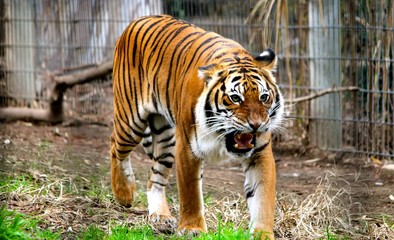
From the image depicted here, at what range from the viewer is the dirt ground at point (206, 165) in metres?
7.14

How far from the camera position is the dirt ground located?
23.4 feet

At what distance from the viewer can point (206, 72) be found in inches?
209

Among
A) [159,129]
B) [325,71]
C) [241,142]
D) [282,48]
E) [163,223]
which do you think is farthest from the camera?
[282,48]

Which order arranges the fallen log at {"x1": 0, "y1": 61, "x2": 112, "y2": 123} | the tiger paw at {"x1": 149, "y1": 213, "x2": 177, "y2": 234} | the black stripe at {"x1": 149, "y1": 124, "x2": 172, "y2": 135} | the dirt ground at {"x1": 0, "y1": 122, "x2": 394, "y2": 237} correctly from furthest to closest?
the fallen log at {"x1": 0, "y1": 61, "x2": 112, "y2": 123} → the dirt ground at {"x1": 0, "y1": 122, "x2": 394, "y2": 237} → the black stripe at {"x1": 149, "y1": 124, "x2": 172, "y2": 135} → the tiger paw at {"x1": 149, "y1": 213, "x2": 177, "y2": 234}

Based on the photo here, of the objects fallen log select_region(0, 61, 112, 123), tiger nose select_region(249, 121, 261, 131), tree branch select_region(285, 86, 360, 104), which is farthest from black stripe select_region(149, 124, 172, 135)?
fallen log select_region(0, 61, 112, 123)

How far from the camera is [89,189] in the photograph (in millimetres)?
6926

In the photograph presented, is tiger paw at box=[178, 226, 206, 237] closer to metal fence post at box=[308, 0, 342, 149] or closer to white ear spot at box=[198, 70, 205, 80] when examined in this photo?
white ear spot at box=[198, 70, 205, 80]

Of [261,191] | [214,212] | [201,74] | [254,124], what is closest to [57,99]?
[214,212]

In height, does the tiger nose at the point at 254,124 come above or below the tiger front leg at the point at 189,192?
above

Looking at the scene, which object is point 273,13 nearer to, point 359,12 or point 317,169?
point 359,12

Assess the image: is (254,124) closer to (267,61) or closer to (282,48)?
(267,61)

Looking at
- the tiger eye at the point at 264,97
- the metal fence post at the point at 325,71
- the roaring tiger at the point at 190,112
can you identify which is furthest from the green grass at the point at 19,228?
the metal fence post at the point at 325,71

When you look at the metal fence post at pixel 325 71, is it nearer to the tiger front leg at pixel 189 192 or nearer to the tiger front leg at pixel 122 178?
the tiger front leg at pixel 122 178

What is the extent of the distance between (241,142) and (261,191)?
1.17 feet
